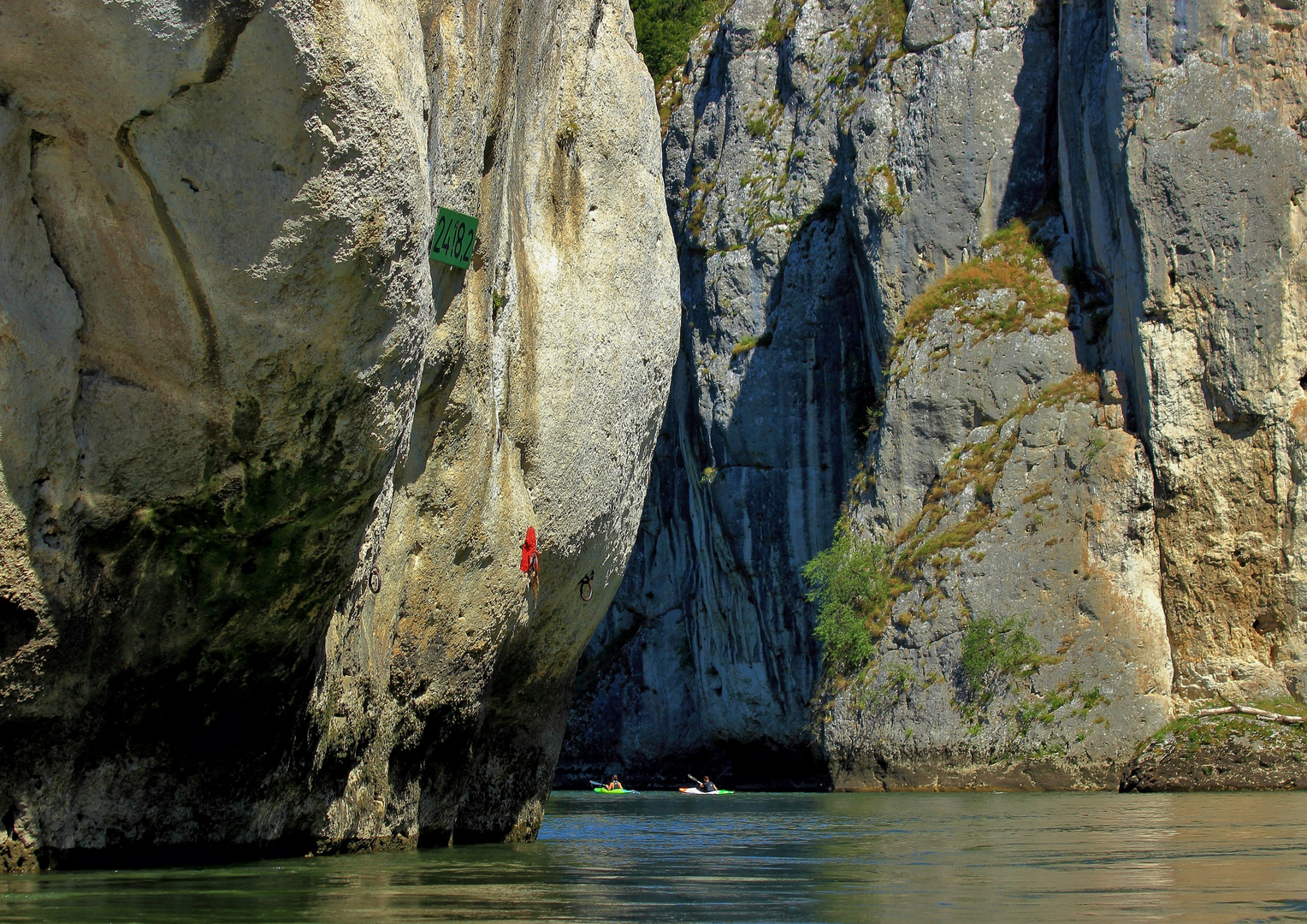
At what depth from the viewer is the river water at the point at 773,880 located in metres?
5.96

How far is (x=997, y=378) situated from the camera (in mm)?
31516

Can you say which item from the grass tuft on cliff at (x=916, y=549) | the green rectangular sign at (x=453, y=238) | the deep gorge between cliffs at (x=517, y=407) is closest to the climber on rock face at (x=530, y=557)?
the deep gorge between cliffs at (x=517, y=407)

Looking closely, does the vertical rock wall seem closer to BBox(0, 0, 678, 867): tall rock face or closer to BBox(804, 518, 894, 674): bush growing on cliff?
BBox(804, 518, 894, 674): bush growing on cliff

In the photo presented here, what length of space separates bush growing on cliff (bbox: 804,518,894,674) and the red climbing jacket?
20385 millimetres

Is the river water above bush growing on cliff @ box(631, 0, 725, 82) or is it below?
below

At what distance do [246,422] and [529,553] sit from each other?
4283 mm

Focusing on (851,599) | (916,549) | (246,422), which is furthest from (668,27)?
(246,422)

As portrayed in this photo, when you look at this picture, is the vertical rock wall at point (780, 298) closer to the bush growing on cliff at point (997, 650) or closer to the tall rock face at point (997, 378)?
the tall rock face at point (997, 378)

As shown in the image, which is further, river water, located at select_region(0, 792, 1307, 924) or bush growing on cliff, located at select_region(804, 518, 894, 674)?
bush growing on cliff, located at select_region(804, 518, 894, 674)

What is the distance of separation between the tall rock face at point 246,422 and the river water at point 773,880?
746 millimetres

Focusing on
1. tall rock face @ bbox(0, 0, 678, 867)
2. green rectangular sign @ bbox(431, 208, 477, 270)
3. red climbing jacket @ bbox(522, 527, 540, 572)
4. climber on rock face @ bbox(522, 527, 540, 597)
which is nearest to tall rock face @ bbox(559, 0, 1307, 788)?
climber on rock face @ bbox(522, 527, 540, 597)

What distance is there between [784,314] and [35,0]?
3352 cm

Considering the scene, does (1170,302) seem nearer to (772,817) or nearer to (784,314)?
(784,314)

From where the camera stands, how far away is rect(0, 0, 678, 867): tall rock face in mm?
6707
